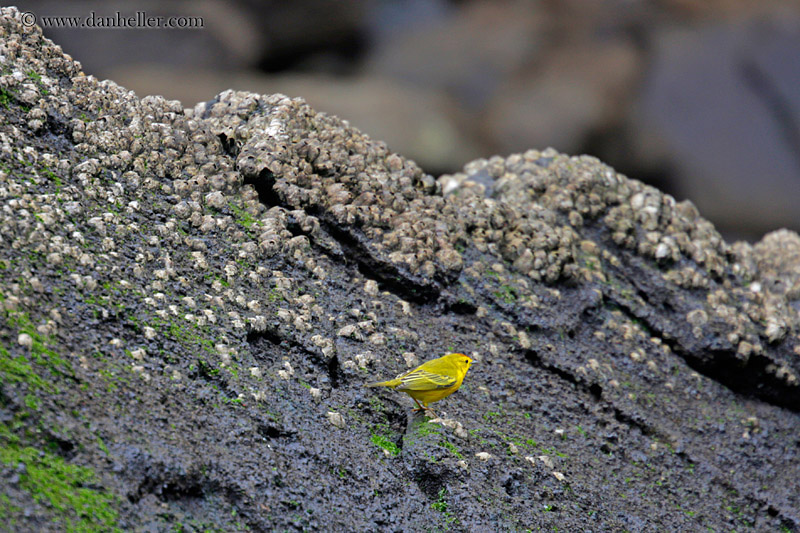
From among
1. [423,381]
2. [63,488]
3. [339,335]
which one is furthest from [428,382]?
[63,488]

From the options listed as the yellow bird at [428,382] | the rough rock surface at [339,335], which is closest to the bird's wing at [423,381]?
the yellow bird at [428,382]

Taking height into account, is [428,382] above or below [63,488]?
above

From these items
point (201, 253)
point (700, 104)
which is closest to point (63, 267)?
point (201, 253)

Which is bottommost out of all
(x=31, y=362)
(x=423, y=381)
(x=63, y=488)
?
(x=63, y=488)

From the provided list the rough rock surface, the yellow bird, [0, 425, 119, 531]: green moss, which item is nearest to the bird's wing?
the yellow bird

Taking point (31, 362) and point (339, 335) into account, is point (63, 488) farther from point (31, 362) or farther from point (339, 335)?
point (339, 335)

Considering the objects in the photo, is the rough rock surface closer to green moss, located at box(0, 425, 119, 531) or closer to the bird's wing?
green moss, located at box(0, 425, 119, 531)

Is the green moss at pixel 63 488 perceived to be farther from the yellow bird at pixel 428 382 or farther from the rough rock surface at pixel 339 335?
the yellow bird at pixel 428 382
